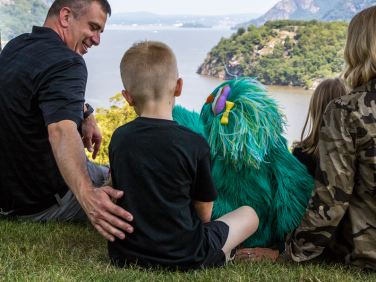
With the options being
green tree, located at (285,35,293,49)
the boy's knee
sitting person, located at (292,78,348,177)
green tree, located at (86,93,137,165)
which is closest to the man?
the boy's knee

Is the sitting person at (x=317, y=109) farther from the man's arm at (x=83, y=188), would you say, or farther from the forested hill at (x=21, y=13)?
the forested hill at (x=21, y=13)

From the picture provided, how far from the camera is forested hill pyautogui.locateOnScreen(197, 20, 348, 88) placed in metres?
17.7

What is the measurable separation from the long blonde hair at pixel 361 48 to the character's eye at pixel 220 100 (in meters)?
0.59

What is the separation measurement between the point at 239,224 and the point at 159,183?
1.77ft

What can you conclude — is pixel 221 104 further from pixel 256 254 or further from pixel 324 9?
pixel 324 9

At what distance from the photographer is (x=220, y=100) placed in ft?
5.56

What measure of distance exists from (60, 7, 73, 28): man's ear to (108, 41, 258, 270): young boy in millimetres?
799

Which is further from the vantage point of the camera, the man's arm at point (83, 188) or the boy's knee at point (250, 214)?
the boy's knee at point (250, 214)

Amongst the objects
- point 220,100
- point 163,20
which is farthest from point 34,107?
point 163,20

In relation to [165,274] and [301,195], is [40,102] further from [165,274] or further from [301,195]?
[301,195]

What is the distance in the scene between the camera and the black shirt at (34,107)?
1484 mm

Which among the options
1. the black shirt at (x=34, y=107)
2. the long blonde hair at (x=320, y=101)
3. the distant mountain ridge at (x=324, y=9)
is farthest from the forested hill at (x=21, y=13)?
the long blonde hair at (x=320, y=101)

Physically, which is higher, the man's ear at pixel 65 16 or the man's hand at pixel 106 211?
the man's ear at pixel 65 16

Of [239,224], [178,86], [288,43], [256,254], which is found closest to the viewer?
[178,86]
